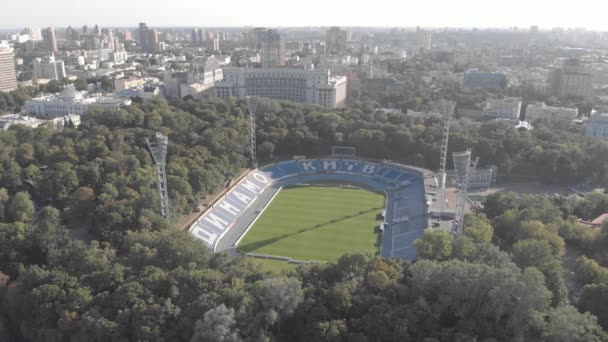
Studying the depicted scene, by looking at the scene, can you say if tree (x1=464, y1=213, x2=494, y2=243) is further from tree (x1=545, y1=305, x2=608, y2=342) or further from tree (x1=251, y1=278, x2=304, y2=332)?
tree (x1=251, y1=278, x2=304, y2=332)

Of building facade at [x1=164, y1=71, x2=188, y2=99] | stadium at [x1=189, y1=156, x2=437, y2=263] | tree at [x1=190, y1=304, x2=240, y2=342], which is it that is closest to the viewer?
tree at [x1=190, y1=304, x2=240, y2=342]

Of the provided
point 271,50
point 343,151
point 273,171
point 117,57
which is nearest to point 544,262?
point 273,171

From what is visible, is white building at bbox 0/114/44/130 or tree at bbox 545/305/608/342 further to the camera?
white building at bbox 0/114/44/130

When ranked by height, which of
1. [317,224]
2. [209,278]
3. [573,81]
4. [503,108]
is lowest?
[317,224]

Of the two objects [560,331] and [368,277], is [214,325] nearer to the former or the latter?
[368,277]

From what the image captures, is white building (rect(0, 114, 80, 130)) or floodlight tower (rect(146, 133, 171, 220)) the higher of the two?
floodlight tower (rect(146, 133, 171, 220))

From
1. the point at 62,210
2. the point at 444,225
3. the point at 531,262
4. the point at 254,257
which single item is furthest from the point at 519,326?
the point at 62,210

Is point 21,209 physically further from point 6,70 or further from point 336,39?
point 336,39

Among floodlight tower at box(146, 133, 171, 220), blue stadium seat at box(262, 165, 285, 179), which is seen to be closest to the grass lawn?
blue stadium seat at box(262, 165, 285, 179)
